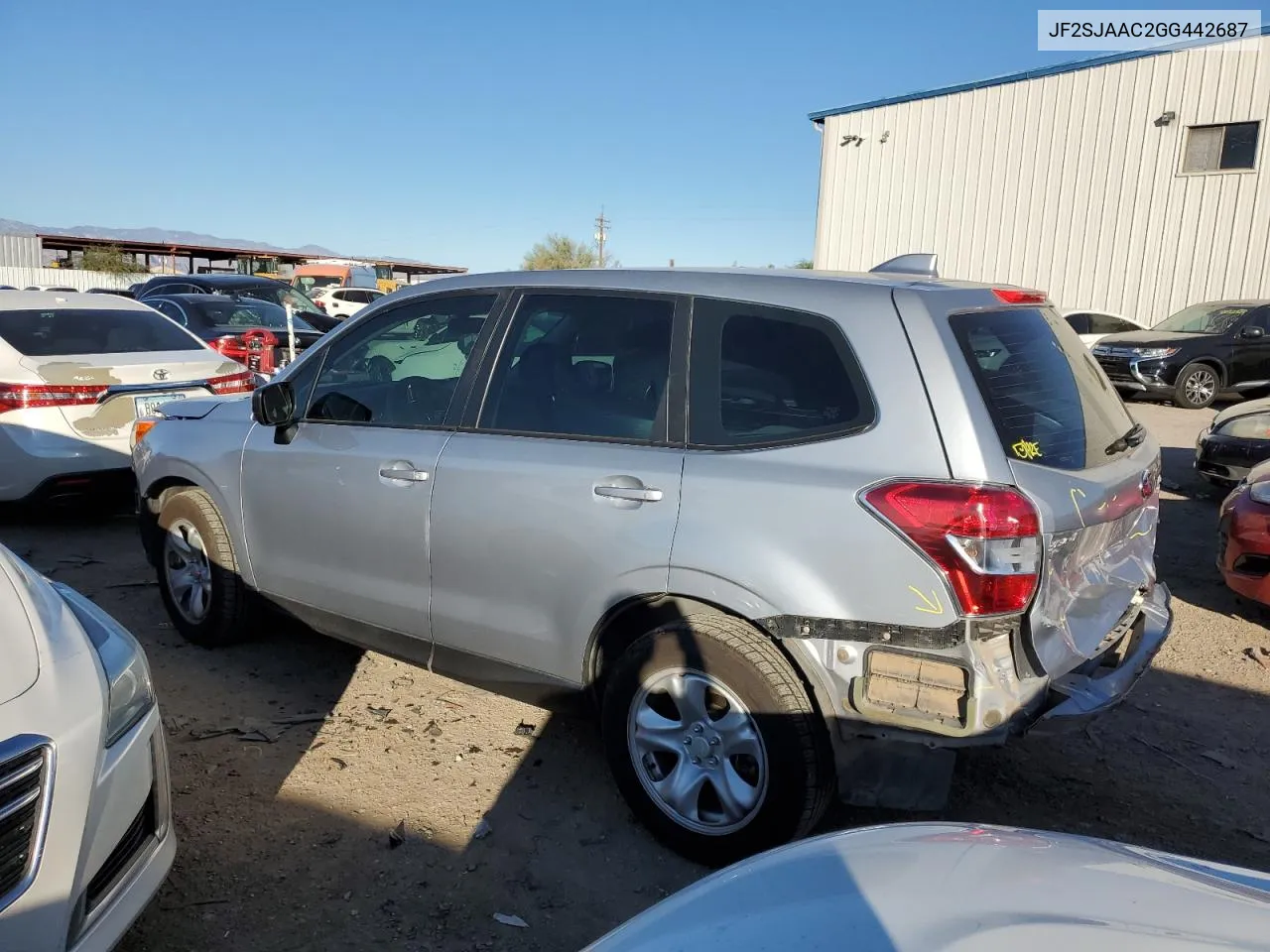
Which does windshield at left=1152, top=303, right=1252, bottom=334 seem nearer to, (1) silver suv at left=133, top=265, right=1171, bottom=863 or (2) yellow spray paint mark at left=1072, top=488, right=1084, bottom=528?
(1) silver suv at left=133, top=265, right=1171, bottom=863

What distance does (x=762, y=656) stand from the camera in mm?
2727

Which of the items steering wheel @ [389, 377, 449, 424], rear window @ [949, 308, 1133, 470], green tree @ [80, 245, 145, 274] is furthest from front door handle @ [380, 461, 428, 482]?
green tree @ [80, 245, 145, 274]

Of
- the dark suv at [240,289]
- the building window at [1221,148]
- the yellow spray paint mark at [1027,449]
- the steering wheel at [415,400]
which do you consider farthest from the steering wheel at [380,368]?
the building window at [1221,148]

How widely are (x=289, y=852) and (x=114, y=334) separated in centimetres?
528

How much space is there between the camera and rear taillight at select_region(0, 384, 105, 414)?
6066 mm

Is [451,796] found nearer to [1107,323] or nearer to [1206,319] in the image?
[1206,319]

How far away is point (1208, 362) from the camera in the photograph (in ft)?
45.4

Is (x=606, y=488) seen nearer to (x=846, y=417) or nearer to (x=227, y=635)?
(x=846, y=417)

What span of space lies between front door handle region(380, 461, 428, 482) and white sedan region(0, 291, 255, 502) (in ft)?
11.1

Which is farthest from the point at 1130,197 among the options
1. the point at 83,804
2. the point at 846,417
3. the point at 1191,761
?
the point at 83,804

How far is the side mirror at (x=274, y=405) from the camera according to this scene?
12.7 ft

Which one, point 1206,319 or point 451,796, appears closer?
point 451,796

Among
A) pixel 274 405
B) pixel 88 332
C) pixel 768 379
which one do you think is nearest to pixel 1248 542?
pixel 768 379

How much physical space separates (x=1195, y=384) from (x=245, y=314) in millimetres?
13601
